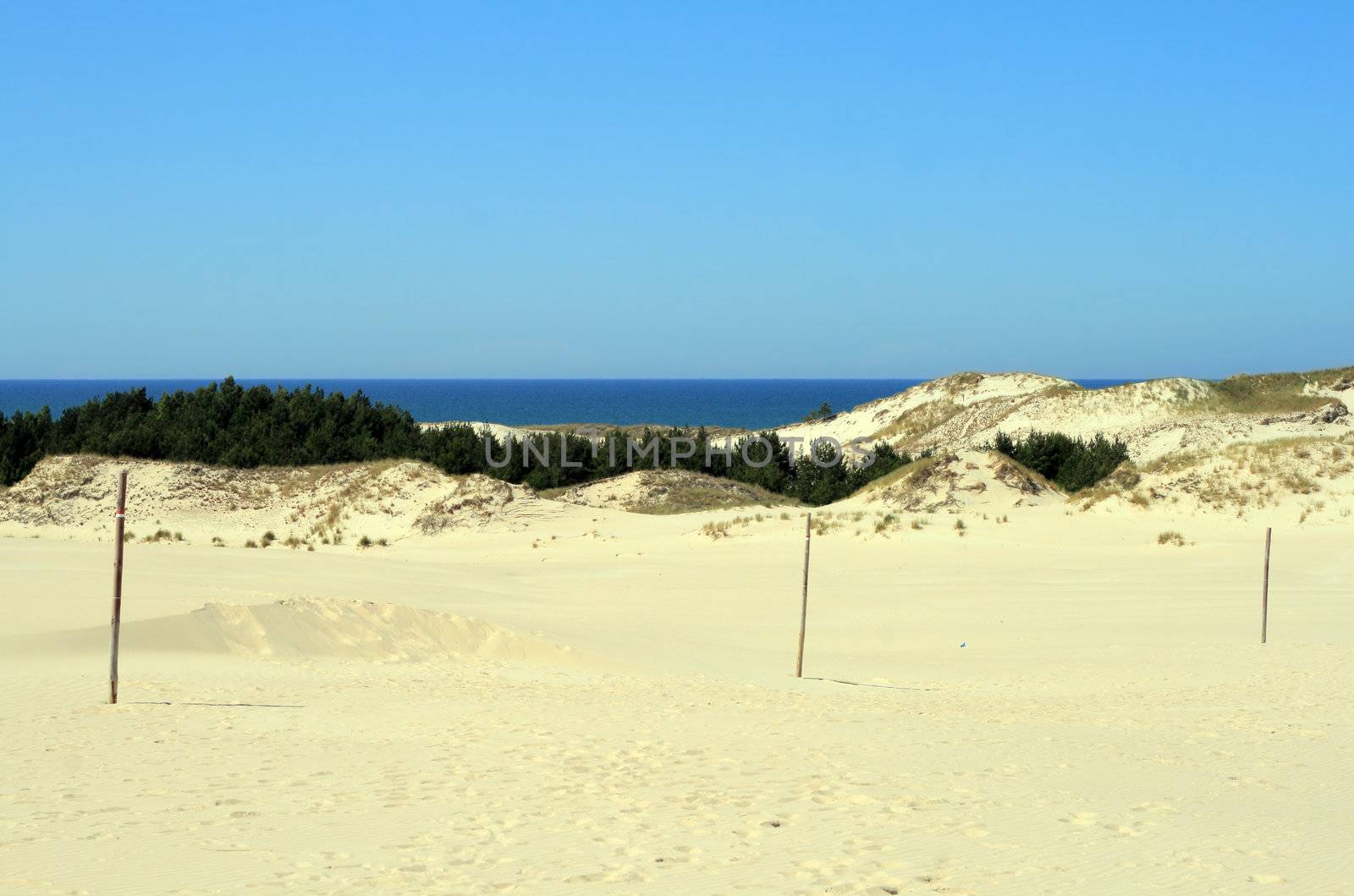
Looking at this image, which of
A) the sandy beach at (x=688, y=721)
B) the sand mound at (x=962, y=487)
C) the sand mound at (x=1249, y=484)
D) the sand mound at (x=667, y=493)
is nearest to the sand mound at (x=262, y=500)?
the sand mound at (x=667, y=493)

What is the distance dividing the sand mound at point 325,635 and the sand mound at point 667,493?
1650 centimetres

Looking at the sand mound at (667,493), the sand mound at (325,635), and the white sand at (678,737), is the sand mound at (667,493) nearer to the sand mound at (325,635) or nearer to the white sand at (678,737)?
the white sand at (678,737)

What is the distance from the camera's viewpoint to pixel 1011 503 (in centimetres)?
3042

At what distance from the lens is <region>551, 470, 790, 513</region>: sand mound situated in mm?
32750

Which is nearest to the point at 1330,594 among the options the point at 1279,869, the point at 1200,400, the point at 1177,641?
the point at 1177,641

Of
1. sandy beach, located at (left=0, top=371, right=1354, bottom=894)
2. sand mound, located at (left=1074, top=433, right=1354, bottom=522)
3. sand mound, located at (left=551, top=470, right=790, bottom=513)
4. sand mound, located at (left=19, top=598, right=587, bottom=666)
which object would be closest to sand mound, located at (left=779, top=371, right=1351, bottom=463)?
sand mound, located at (left=1074, top=433, right=1354, bottom=522)

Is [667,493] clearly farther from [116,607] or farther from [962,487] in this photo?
[116,607]

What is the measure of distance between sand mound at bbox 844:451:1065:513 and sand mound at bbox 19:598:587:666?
Result: 16.5m

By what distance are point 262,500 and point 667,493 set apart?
33.6 ft

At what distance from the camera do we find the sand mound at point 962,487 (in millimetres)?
30250

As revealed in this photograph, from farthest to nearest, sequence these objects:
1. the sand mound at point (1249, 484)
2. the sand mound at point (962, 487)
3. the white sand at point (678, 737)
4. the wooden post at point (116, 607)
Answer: the sand mound at point (962, 487)
the sand mound at point (1249, 484)
the wooden post at point (116, 607)
the white sand at point (678, 737)

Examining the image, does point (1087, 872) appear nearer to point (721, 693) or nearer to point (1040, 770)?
point (1040, 770)

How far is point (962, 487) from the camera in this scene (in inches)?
1212

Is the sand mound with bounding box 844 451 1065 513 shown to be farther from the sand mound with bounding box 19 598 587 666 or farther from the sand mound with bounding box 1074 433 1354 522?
the sand mound with bounding box 19 598 587 666
